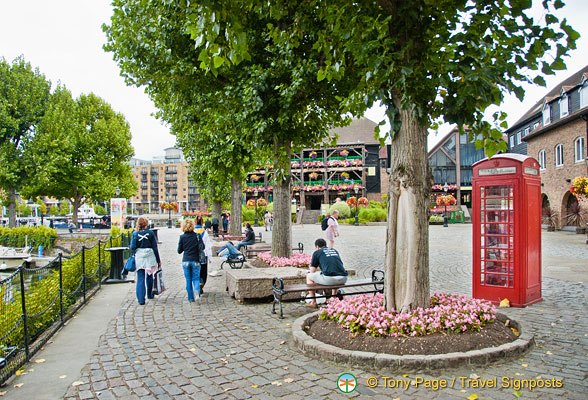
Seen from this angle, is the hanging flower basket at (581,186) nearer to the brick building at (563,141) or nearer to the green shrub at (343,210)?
the brick building at (563,141)

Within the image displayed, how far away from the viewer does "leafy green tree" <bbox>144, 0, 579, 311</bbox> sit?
15.3 feet

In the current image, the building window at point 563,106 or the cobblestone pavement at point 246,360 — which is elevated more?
the building window at point 563,106

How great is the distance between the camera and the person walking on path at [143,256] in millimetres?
8469

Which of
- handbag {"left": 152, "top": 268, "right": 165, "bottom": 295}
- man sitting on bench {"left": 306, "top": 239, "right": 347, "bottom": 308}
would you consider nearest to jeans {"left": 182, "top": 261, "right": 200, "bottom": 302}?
handbag {"left": 152, "top": 268, "right": 165, "bottom": 295}

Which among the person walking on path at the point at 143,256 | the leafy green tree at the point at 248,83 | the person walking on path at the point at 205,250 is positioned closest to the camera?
the person walking on path at the point at 143,256

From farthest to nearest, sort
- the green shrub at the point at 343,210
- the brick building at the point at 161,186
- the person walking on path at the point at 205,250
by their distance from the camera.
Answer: the brick building at the point at 161,186 < the green shrub at the point at 343,210 < the person walking on path at the point at 205,250

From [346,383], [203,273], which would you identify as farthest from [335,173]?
[346,383]

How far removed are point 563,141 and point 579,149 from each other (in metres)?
2.24

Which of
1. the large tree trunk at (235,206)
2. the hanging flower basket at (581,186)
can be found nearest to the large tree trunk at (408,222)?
the large tree trunk at (235,206)

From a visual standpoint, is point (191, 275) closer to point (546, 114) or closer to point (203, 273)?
point (203, 273)

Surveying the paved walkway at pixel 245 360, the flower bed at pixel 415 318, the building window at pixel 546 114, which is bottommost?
the paved walkway at pixel 245 360

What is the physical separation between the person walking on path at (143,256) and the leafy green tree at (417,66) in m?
4.61

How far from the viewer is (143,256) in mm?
8539

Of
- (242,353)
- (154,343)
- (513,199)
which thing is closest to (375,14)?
(513,199)
